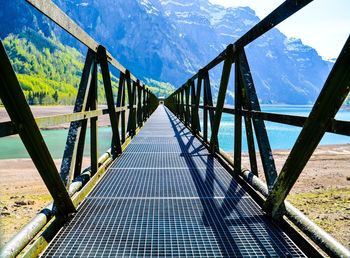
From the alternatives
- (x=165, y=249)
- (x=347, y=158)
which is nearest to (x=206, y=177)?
→ (x=165, y=249)

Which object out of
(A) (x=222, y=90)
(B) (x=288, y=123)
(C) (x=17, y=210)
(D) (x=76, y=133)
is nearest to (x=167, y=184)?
(D) (x=76, y=133)

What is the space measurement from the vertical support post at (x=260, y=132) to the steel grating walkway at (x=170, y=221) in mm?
395

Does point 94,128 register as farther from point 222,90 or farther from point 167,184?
point 222,90

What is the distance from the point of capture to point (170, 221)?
9.96 feet

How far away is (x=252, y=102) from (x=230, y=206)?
3.66 feet

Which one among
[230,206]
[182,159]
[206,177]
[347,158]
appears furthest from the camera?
[347,158]

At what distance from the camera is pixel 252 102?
3619mm

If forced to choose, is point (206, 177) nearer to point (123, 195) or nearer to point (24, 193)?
point (123, 195)

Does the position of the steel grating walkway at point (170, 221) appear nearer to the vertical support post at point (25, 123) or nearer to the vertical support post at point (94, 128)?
the vertical support post at point (94, 128)

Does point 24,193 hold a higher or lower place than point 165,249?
lower

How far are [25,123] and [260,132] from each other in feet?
7.10

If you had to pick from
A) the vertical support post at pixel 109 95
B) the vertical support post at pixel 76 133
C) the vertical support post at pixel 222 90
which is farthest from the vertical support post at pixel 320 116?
the vertical support post at pixel 109 95

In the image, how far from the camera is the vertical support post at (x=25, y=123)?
194 centimetres

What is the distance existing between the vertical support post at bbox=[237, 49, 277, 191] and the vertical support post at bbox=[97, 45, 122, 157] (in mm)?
1849
